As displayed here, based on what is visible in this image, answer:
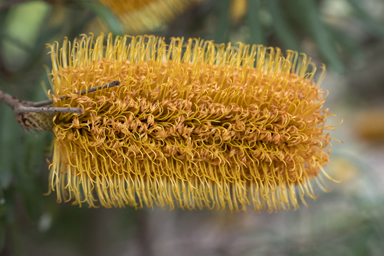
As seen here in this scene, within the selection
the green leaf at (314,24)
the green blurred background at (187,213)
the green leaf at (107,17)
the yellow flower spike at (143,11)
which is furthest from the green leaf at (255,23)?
the green leaf at (107,17)

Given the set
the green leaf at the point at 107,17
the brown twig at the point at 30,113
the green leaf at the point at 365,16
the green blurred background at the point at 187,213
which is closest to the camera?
the brown twig at the point at 30,113

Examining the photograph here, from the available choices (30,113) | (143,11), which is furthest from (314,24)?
(30,113)

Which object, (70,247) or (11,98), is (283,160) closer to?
(11,98)

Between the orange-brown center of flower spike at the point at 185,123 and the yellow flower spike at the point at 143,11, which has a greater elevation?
the yellow flower spike at the point at 143,11

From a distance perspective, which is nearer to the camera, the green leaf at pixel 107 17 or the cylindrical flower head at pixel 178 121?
the cylindrical flower head at pixel 178 121

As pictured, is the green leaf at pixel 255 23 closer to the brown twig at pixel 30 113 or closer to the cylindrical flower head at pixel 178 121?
the cylindrical flower head at pixel 178 121

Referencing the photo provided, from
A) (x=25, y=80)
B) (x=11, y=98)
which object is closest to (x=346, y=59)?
(x=25, y=80)

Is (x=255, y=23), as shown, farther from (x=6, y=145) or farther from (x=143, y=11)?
(x=6, y=145)

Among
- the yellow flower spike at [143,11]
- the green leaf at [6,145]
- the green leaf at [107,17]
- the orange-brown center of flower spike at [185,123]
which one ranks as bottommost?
the orange-brown center of flower spike at [185,123]
